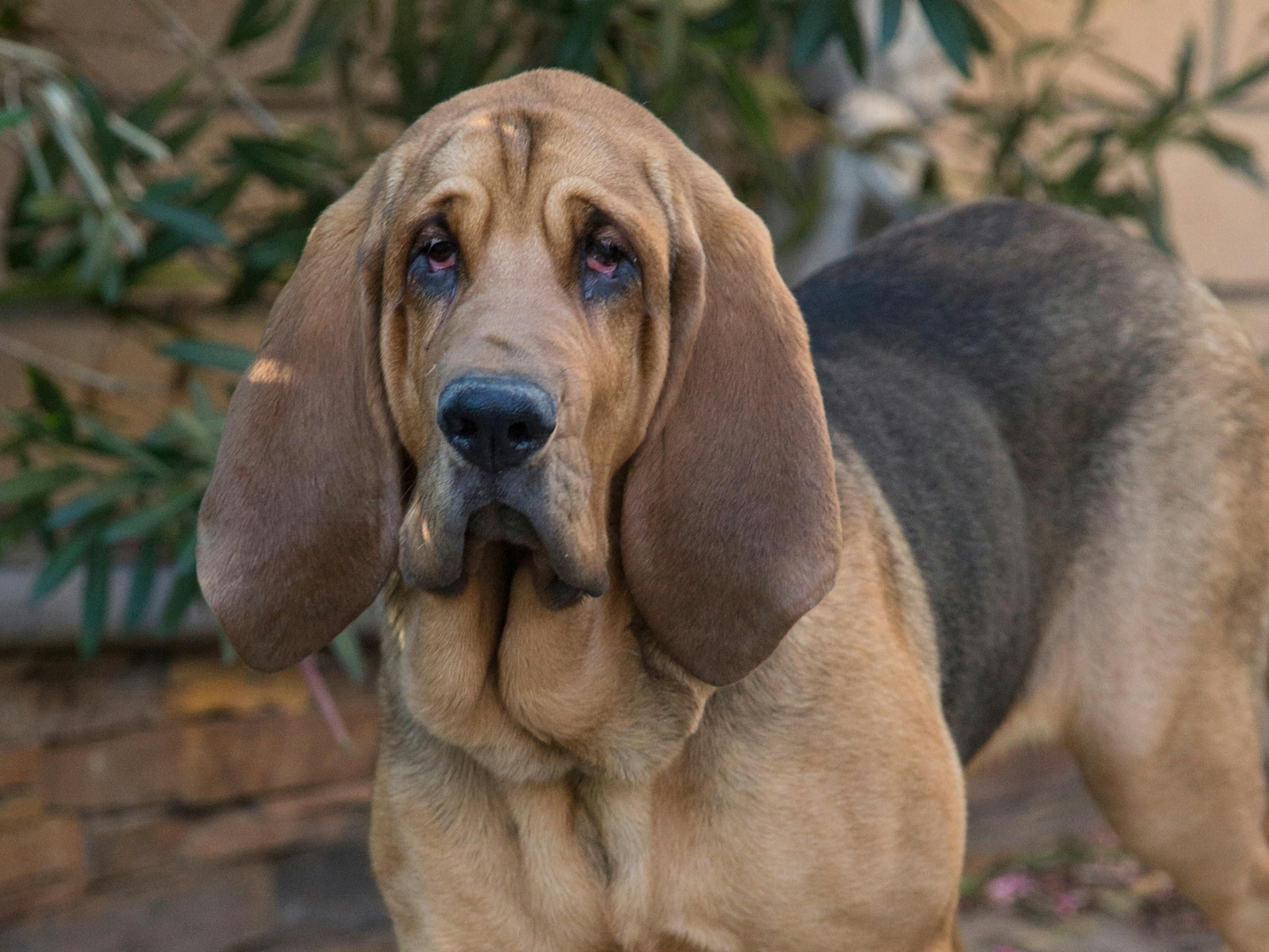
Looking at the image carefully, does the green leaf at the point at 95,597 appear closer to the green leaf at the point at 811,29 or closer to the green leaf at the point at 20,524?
the green leaf at the point at 20,524

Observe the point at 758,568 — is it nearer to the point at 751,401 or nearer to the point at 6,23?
the point at 751,401

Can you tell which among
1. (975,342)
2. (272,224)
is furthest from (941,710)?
(272,224)

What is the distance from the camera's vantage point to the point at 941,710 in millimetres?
3217

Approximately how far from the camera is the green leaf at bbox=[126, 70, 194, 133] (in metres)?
4.30

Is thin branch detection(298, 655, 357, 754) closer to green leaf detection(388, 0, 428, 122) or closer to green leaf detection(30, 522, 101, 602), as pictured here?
green leaf detection(30, 522, 101, 602)

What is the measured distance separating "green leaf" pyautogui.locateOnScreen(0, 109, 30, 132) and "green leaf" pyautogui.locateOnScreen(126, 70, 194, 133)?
52cm

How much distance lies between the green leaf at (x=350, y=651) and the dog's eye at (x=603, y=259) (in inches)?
67.9

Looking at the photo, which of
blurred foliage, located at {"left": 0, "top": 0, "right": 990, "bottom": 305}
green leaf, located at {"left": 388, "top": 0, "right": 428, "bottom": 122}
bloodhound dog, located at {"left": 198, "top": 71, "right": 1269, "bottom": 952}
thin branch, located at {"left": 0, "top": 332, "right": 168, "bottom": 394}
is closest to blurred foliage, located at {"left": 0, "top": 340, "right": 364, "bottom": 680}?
thin branch, located at {"left": 0, "top": 332, "right": 168, "bottom": 394}

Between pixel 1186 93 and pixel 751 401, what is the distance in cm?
328

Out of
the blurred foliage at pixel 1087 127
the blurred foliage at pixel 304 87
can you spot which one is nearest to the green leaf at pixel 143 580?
the blurred foliage at pixel 304 87

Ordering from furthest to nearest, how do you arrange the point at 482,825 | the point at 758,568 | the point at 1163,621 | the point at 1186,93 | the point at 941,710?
1. the point at 1186,93
2. the point at 1163,621
3. the point at 941,710
4. the point at 482,825
5. the point at 758,568

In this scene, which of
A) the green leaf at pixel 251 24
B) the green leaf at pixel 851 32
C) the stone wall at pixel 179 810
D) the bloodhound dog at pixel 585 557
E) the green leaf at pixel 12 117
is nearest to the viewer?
the bloodhound dog at pixel 585 557

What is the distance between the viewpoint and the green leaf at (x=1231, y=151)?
4.99 metres

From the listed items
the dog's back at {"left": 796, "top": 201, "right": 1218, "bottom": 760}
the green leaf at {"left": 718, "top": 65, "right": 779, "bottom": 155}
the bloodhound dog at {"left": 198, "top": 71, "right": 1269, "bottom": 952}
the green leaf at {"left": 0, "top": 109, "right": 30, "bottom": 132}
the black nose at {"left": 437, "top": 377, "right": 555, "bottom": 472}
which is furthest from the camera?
the green leaf at {"left": 718, "top": 65, "right": 779, "bottom": 155}
